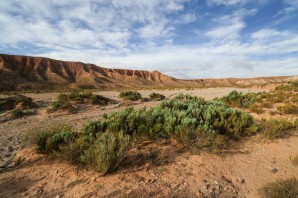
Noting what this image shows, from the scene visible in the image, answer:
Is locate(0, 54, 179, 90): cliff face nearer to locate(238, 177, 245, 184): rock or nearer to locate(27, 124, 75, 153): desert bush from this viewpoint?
locate(27, 124, 75, 153): desert bush

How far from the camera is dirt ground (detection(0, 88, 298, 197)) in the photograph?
3102 millimetres

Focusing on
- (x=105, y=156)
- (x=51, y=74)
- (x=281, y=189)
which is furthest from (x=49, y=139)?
(x=51, y=74)

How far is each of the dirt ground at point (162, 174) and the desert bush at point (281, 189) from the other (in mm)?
146

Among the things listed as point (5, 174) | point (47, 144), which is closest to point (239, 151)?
point (47, 144)

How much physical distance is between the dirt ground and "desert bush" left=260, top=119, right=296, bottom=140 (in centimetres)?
54

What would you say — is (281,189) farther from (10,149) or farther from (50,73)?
(50,73)

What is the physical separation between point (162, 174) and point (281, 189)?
1745 mm

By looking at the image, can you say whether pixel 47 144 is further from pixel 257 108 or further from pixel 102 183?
pixel 257 108

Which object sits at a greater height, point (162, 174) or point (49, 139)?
point (49, 139)

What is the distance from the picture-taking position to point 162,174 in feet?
11.5

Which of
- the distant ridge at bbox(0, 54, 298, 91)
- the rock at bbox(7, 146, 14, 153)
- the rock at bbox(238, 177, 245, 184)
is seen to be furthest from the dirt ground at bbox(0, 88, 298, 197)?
the distant ridge at bbox(0, 54, 298, 91)

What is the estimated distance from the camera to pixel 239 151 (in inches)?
178

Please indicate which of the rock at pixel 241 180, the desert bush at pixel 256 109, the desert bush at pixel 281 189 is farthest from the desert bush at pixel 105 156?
the desert bush at pixel 256 109

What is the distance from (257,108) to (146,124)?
7.14 m
